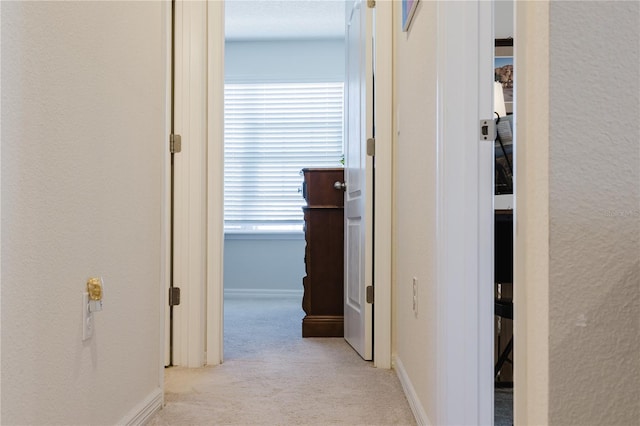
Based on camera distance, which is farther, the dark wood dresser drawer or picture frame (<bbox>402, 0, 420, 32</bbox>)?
the dark wood dresser drawer

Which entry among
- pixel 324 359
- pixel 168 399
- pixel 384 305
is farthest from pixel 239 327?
pixel 168 399

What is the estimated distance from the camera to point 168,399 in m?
2.09

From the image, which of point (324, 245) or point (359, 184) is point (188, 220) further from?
point (324, 245)

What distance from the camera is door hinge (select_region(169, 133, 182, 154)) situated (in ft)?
8.48

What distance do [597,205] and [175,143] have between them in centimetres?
212

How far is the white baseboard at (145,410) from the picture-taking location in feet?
5.53

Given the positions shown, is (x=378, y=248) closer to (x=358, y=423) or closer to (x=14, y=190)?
(x=358, y=423)

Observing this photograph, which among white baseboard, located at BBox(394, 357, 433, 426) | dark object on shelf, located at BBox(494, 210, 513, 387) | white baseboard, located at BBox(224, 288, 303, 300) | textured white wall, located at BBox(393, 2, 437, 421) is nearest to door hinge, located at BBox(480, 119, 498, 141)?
textured white wall, located at BBox(393, 2, 437, 421)

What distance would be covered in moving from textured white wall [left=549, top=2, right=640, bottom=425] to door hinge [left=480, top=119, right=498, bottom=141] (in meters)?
0.84

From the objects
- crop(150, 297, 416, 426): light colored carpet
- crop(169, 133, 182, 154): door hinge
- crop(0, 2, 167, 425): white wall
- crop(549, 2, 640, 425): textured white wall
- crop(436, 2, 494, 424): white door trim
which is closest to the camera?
crop(549, 2, 640, 425): textured white wall

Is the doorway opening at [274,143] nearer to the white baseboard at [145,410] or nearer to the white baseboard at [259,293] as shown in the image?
the white baseboard at [259,293]

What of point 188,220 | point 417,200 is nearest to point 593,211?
point 417,200

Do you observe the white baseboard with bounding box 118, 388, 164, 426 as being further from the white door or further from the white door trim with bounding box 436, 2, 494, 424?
the white door

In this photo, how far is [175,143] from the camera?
259 cm
